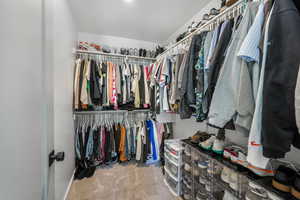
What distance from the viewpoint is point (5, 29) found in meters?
0.41

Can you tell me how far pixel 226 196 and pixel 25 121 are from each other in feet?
4.66

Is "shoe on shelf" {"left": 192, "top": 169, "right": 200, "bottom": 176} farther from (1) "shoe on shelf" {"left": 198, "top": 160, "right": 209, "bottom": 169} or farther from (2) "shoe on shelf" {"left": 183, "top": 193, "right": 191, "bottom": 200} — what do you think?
(2) "shoe on shelf" {"left": 183, "top": 193, "right": 191, "bottom": 200}

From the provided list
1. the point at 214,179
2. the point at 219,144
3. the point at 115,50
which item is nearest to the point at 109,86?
the point at 115,50

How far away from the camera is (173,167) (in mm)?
1677

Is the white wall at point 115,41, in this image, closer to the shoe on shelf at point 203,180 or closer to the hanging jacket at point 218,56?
the hanging jacket at point 218,56

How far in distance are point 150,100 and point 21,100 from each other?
1.81 meters

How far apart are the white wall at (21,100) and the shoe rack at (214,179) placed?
1214mm

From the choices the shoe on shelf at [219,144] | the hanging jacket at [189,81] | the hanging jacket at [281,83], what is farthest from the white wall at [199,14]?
the shoe on shelf at [219,144]

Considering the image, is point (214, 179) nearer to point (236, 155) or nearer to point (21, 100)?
point (236, 155)

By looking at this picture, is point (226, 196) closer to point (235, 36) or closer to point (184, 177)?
point (184, 177)

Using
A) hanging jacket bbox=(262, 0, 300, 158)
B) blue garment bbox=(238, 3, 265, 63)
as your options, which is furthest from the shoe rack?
blue garment bbox=(238, 3, 265, 63)

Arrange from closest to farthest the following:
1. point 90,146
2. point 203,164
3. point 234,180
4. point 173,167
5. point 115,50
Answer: point 234,180 < point 203,164 < point 173,167 < point 90,146 < point 115,50

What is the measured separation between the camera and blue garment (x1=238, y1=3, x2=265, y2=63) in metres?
0.67

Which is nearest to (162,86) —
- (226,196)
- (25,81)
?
(226,196)
